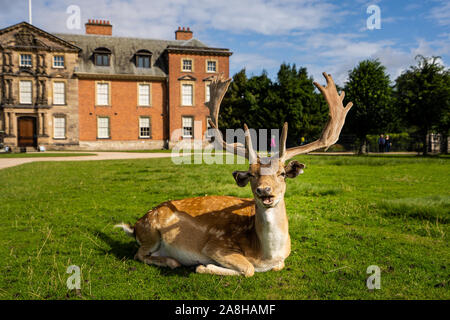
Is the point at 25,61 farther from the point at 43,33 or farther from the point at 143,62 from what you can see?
the point at 143,62

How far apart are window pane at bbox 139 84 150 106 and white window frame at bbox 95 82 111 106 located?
3.90m

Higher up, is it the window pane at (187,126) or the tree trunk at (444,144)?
the window pane at (187,126)

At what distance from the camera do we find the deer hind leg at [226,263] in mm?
4582

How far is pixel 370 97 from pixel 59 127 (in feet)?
116

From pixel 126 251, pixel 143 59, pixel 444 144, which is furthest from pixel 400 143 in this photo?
pixel 126 251

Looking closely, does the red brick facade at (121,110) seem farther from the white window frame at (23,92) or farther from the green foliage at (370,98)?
the green foliage at (370,98)

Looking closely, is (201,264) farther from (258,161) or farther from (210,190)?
(210,190)

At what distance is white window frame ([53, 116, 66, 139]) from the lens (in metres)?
41.3

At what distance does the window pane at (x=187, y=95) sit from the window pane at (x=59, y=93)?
1445 centimetres

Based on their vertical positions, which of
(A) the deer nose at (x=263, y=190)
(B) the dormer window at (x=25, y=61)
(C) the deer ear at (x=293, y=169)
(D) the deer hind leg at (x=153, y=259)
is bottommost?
(D) the deer hind leg at (x=153, y=259)

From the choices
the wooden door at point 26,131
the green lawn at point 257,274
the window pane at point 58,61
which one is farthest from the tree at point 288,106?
the green lawn at point 257,274

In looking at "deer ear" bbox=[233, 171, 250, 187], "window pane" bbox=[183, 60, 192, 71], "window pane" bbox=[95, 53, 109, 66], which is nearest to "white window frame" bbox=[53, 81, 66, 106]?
"window pane" bbox=[95, 53, 109, 66]

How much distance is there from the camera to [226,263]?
184 inches
